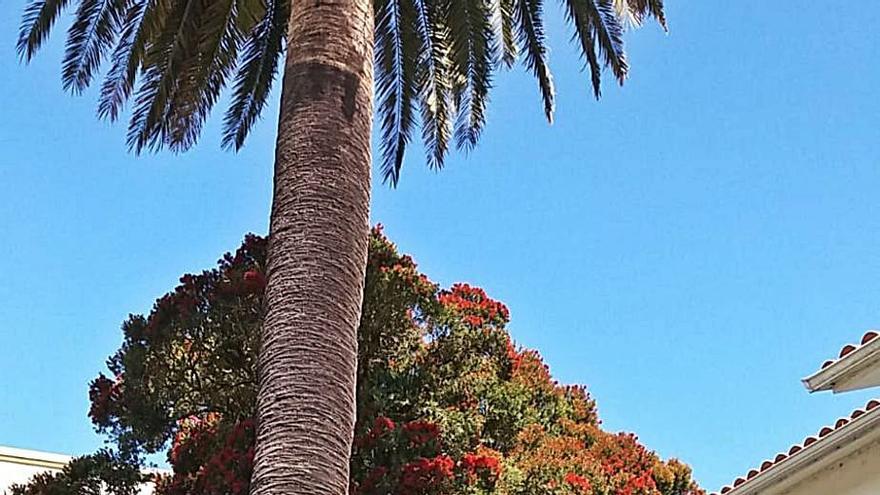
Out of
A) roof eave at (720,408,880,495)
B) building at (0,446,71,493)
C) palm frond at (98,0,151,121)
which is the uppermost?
palm frond at (98,0,151,121)

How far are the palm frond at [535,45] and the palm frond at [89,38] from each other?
14.2 ft

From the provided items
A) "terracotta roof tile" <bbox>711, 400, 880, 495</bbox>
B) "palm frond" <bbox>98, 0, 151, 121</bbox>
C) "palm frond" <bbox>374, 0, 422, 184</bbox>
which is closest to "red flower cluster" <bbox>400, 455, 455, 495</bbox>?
"terracotta roof tile" <bbox>711, 400, 880, 495</bbox>

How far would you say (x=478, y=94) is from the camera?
508 inches

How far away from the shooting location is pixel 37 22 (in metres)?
11.5

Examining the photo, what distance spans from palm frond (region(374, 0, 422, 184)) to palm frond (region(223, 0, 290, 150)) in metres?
1.12

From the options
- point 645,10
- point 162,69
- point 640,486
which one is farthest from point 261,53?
point 640,486

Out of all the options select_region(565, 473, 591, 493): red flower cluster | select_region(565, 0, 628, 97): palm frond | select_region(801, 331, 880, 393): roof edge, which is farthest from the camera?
select_region(565, 473, 591, 493): red flower cluster

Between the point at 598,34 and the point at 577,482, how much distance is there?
5.34 m

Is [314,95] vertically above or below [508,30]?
below

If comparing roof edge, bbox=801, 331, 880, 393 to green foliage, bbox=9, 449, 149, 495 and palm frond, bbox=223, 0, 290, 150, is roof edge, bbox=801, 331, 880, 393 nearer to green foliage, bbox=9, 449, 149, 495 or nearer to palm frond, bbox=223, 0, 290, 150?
palm frond, bbox=223, 0, 290, 150

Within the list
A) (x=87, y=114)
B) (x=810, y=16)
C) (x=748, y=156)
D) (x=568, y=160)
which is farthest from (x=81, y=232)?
(x=810, y=16)

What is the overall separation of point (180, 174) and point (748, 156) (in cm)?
770

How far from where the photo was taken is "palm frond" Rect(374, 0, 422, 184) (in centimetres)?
1218

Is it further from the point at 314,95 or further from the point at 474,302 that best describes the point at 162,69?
the point at 474,302
